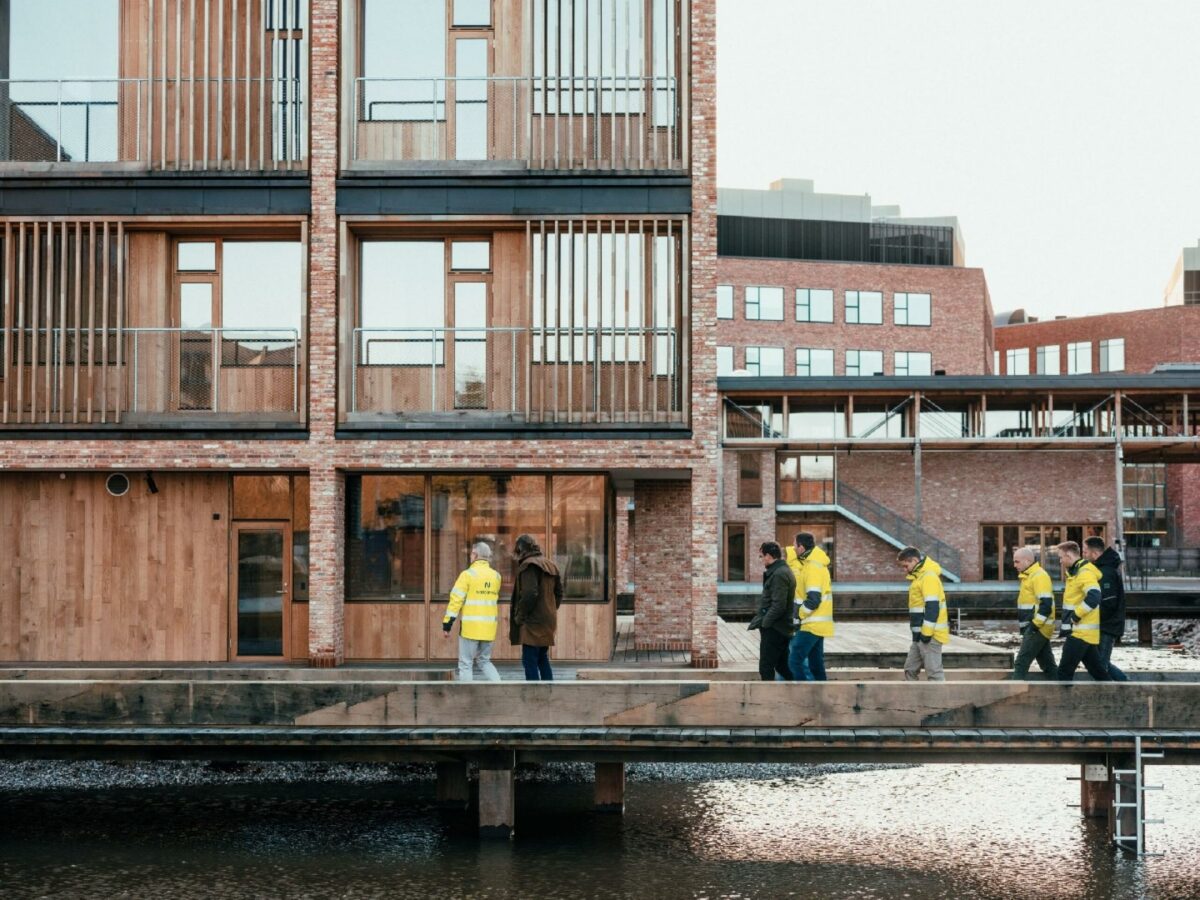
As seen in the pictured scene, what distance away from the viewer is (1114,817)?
11.7 m

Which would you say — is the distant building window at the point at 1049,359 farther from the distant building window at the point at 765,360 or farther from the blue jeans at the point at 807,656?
the blue jeans at the point at 807,656

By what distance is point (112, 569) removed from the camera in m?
19.0

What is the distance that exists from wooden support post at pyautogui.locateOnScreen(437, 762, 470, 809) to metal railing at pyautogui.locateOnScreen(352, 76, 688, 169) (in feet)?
30.0

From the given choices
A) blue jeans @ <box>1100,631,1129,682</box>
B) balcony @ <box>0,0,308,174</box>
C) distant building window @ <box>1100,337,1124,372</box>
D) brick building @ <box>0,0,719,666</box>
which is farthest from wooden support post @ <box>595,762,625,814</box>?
distant building window @ <box>1100,337,1124,372</box>

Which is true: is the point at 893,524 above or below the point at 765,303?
below

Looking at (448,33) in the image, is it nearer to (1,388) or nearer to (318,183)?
(318,183)

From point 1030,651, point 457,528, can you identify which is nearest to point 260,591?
point 457,528

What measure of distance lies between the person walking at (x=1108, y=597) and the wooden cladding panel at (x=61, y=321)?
13000 millimetres

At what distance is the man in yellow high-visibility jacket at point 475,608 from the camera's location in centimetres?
1353

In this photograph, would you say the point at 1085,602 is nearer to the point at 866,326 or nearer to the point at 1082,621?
the point at 1082,621

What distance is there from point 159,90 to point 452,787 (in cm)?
1152

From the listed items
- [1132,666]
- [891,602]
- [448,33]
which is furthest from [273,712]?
[891,602]

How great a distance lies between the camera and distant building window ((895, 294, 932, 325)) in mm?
56156

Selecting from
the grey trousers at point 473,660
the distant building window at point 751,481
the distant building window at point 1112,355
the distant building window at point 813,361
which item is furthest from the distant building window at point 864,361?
the grey trousers at point 473,660
